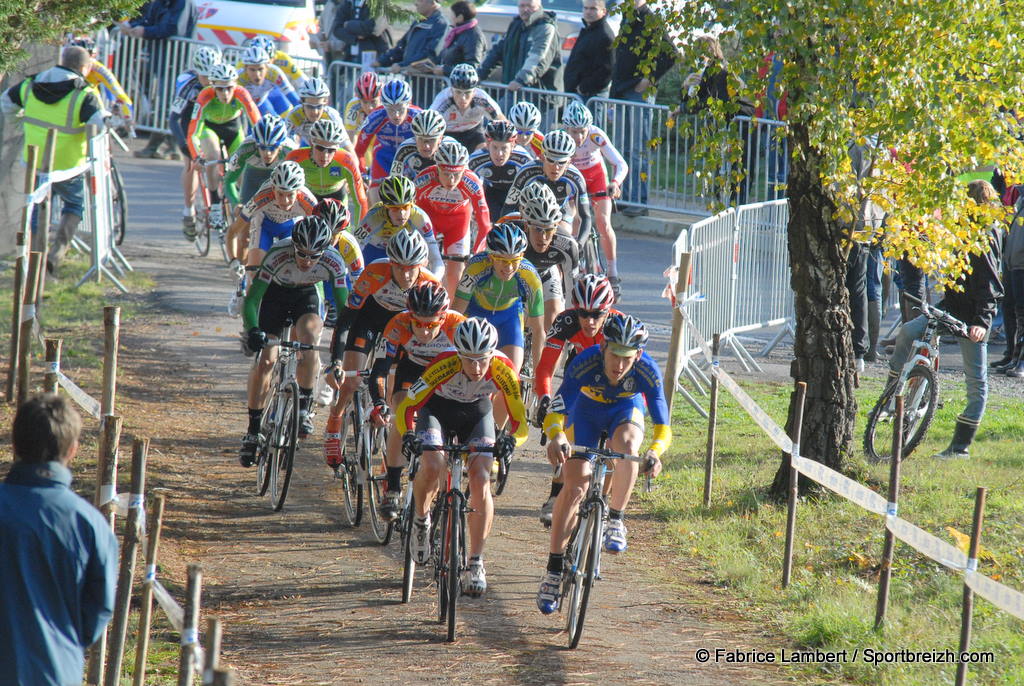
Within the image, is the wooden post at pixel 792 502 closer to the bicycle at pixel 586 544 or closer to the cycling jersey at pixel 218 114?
the bicycle at pixel 586 544

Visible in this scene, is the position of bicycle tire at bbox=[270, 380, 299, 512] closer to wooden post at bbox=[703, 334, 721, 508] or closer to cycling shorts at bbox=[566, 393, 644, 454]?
cycling shorts at bbox=[566, 393, 644, 454]

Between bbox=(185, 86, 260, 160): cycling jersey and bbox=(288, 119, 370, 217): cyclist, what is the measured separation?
287cm

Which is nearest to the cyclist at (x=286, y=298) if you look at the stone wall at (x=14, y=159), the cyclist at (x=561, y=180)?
the cyclist at (x=561, y=180)

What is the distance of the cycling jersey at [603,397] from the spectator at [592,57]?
39.9 feet

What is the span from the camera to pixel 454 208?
39.3 ft

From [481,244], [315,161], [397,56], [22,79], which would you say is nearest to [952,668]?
[481,244]

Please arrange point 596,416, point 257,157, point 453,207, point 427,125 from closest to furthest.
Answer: point 596,416 < point 453,207 < point 427,125 < point 257,157

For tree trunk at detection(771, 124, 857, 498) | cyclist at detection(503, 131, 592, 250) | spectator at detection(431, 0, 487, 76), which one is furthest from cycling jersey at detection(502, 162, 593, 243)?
spectator at detection(431, 0, 487, 76)

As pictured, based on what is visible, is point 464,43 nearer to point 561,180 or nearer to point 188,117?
point 188,117

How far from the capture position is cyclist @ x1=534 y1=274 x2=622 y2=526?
8.34 meters

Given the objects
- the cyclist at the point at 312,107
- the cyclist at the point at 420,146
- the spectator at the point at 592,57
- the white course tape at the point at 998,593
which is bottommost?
the white course tape at the point at 998,593

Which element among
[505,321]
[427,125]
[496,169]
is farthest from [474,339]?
[496,169]

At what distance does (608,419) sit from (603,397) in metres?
0.14

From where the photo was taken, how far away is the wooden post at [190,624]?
448 cm
